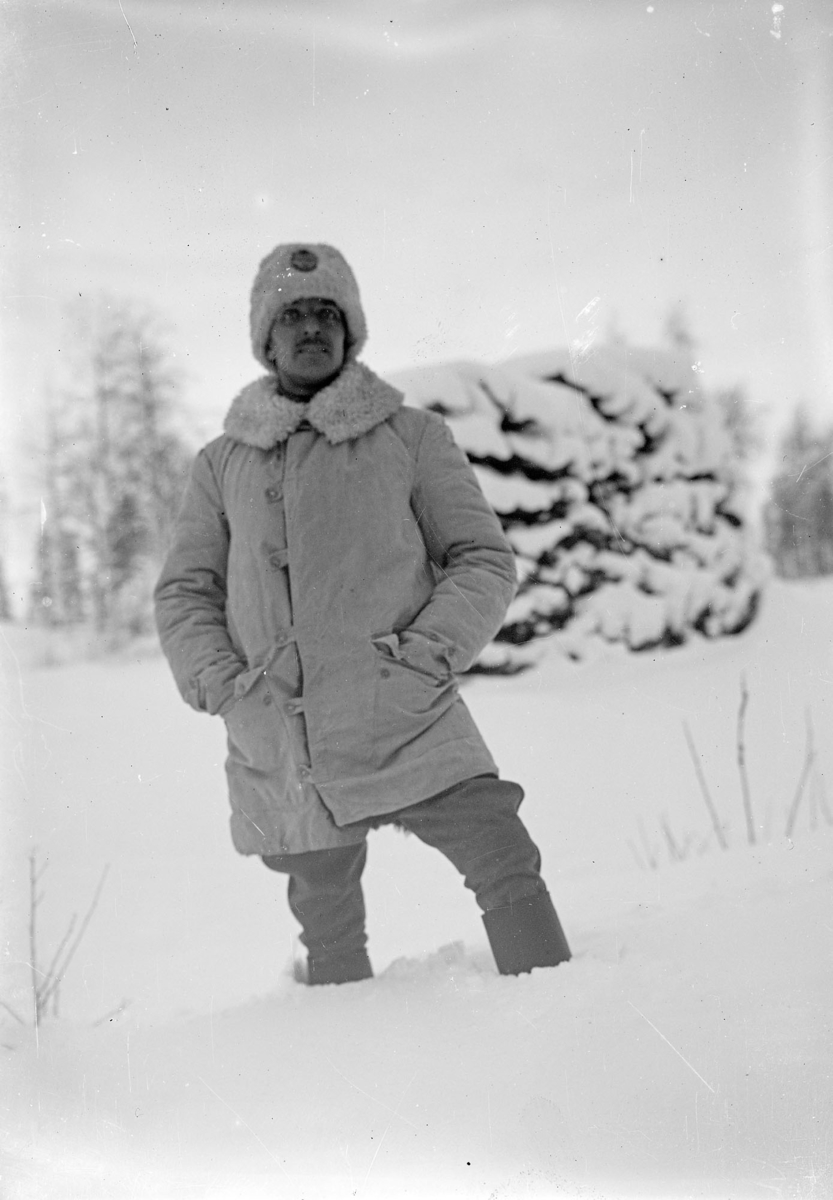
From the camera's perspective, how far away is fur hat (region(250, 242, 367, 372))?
4.99 feet

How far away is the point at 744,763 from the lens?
2.04 m

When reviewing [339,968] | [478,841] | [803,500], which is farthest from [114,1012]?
[803,500]

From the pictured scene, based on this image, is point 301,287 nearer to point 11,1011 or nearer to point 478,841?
point 478,841

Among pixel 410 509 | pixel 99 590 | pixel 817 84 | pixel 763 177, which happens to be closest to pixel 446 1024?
pixel 410 509

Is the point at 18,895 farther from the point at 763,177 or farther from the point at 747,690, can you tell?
the point at 763,177

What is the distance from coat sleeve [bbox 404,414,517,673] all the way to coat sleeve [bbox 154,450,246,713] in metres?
0.32

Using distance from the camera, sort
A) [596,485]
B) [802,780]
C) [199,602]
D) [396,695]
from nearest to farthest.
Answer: [396,695], [199,602], [802,780], [596,485]

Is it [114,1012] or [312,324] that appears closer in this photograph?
[312,324]

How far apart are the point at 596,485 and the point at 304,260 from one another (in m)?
0.96

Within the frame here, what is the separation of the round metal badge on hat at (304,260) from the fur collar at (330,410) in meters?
0.17

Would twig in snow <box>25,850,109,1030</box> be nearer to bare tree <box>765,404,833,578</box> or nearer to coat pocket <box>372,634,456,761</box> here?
coat pocket <box>372,634,456,761</box>

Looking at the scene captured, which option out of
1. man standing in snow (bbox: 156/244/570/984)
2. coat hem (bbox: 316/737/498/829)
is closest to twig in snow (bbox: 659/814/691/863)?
man standing in snow (bbox: 156/244/570/984)

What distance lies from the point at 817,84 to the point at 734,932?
57.6 inches

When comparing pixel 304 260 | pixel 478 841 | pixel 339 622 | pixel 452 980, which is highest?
pixel 304 260
